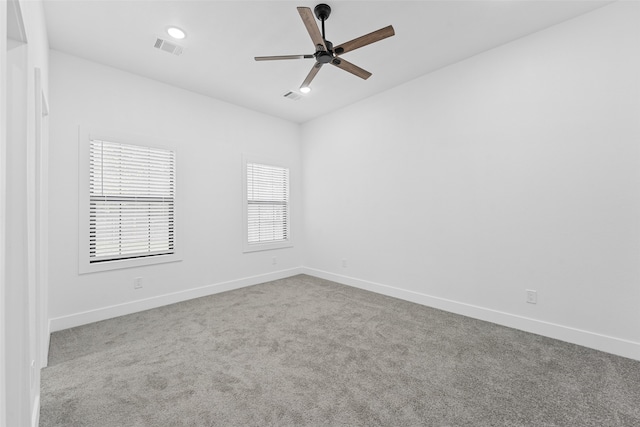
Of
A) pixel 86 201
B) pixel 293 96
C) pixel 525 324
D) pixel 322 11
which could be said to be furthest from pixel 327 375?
pixel 293 96

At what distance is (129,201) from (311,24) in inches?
113

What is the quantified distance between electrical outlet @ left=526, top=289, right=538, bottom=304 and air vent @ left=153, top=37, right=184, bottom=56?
430cm

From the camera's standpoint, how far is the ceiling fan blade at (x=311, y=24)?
6.31 feet

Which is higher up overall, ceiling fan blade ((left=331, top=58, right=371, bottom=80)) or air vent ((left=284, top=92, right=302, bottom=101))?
air vent ((left=284, top=92, right=302, bottom=101))

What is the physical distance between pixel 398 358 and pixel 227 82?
3702 millimetres

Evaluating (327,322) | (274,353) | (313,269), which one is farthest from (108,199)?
(313,269)

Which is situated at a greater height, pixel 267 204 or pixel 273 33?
pixel 273 33

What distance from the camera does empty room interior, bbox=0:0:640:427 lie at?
1793 mm

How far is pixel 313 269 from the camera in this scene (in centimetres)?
522

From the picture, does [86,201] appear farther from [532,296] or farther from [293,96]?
[532,296]

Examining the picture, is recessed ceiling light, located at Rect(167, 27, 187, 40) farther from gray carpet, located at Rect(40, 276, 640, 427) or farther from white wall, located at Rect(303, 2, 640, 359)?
gray carpet, located at Rect(40, 276, 640, 427)

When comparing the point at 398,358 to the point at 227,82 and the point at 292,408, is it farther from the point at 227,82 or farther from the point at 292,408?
the point at 227,82

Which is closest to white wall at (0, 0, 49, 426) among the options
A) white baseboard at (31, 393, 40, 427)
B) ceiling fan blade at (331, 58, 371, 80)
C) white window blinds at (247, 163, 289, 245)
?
white baseboard at (31, 393, 40, 427)

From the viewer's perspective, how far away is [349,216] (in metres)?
4.61
